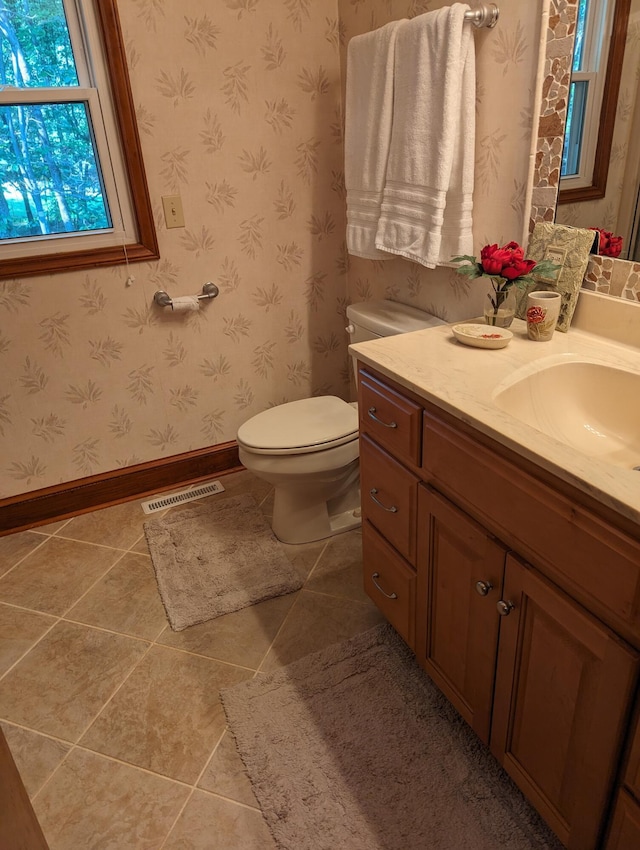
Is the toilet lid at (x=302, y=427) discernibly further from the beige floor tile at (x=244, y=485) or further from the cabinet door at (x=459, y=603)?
the cabinet door at (x=459, y=603)

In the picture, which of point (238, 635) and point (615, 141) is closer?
point (615, 141)

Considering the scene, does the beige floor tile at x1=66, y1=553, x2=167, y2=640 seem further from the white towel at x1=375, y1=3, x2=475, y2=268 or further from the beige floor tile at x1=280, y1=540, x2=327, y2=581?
→ the white towel at x1=375, y1=3, x2=475, y2=268

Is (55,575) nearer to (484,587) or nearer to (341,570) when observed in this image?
(341,570)

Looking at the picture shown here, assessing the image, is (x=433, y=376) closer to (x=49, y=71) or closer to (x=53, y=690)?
(x=53, y=690)

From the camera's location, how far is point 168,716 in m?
1.55

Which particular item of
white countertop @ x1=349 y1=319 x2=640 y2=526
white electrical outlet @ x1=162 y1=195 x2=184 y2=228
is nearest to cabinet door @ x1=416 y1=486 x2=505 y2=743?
white countertop @ x1=349 y1=319 x2=640 y2=526

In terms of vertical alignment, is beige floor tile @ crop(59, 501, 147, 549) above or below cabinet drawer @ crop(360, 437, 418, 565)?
below

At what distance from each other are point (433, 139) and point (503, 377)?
2.58 feet

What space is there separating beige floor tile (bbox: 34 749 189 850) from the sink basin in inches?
44.9

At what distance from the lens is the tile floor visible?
133 centimetres

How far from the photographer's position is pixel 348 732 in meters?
1.47

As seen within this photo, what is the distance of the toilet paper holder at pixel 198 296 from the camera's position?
2.24 metres

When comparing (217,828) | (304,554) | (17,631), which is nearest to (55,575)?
(17,631)

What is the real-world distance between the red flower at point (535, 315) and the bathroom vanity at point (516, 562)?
0.18ft
